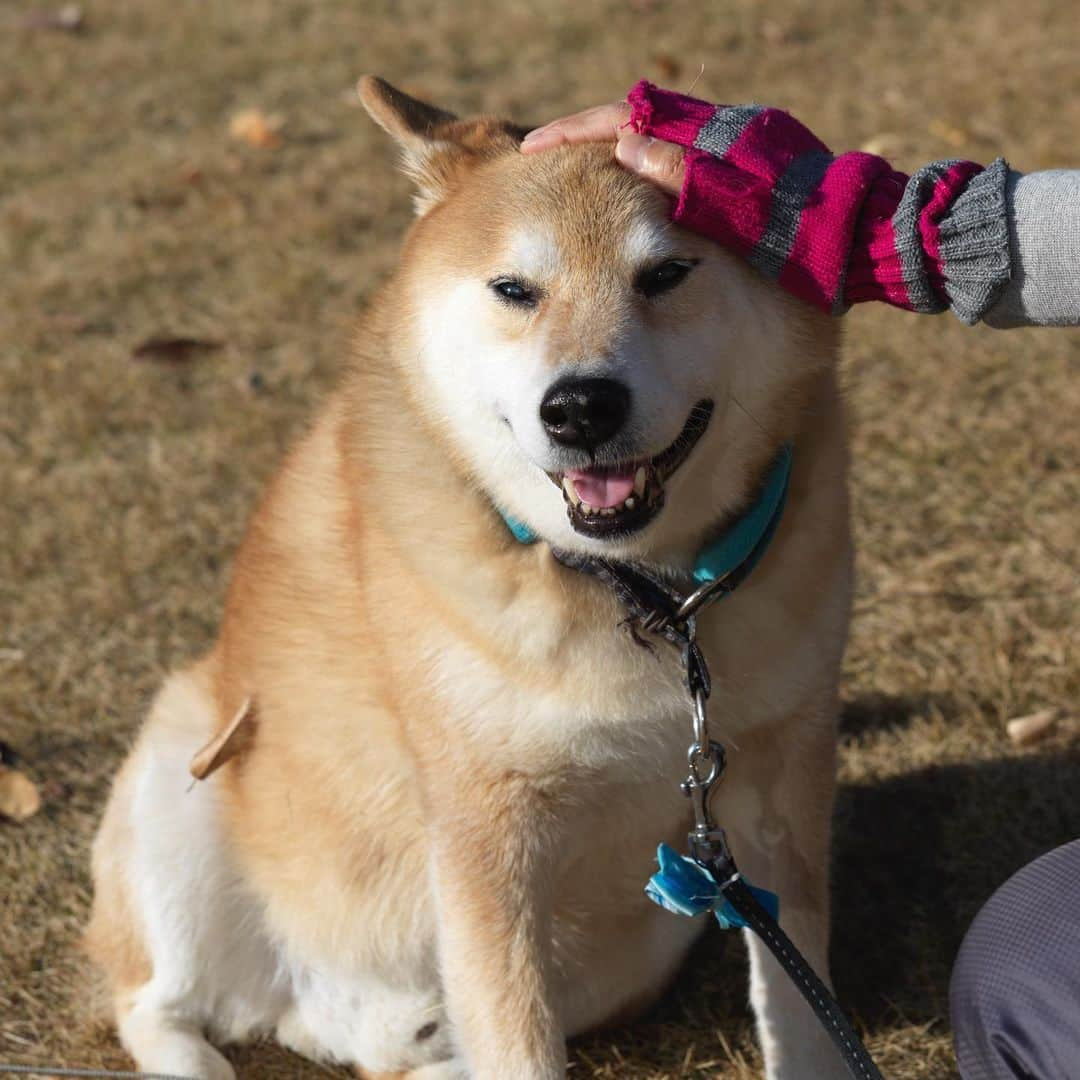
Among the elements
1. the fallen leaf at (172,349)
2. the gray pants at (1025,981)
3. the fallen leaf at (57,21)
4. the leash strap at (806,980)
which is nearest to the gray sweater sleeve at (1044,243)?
the gray pants at (1025,981)

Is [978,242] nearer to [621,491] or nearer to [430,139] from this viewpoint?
[621,491]

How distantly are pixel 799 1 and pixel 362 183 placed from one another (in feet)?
7.19

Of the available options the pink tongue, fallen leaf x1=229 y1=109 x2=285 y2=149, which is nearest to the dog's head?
the pink tongue

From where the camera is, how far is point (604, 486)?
185 centimetres

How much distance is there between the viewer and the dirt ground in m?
2.60

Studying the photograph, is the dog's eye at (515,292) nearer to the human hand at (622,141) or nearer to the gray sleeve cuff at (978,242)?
the human hand at (622,141)

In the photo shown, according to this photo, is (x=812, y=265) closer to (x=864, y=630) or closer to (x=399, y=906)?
(x=399, y=906)

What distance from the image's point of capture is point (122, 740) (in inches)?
121

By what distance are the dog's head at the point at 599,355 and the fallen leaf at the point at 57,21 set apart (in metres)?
5.11

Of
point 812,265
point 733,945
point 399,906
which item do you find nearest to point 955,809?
point 733,945

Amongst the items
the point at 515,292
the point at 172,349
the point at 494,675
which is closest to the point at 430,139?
A: the point at 515,292

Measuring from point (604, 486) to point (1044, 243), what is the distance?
2.05 ft

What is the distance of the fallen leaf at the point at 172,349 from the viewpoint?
4.34 meters

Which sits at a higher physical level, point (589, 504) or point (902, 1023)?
point (589, 504)
